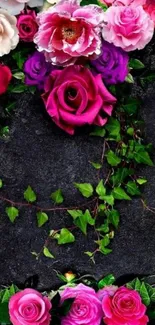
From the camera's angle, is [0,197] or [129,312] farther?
[0,197]

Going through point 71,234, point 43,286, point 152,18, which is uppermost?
point 152,18

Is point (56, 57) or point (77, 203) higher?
point (56, 57)

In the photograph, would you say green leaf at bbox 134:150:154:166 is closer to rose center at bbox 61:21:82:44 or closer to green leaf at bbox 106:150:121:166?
green leaf at bbox 106:150:121:166

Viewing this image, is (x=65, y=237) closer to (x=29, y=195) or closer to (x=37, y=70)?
(x=29, y=195)

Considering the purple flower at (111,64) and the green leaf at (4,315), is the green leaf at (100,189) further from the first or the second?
the green leaf at (4,315)

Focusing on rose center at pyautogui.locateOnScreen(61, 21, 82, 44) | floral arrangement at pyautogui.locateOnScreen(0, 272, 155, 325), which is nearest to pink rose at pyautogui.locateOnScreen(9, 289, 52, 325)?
floral arrangement at pyautogui.locateOnScreen(0, 272, 155, 325)

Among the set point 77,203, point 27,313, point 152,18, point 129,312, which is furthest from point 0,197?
point 152,18

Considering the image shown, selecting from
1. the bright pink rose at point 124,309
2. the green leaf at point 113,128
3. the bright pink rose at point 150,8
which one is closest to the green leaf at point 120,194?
the green leaf at point 113,128

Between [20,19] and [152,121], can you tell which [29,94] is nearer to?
[20,19]
